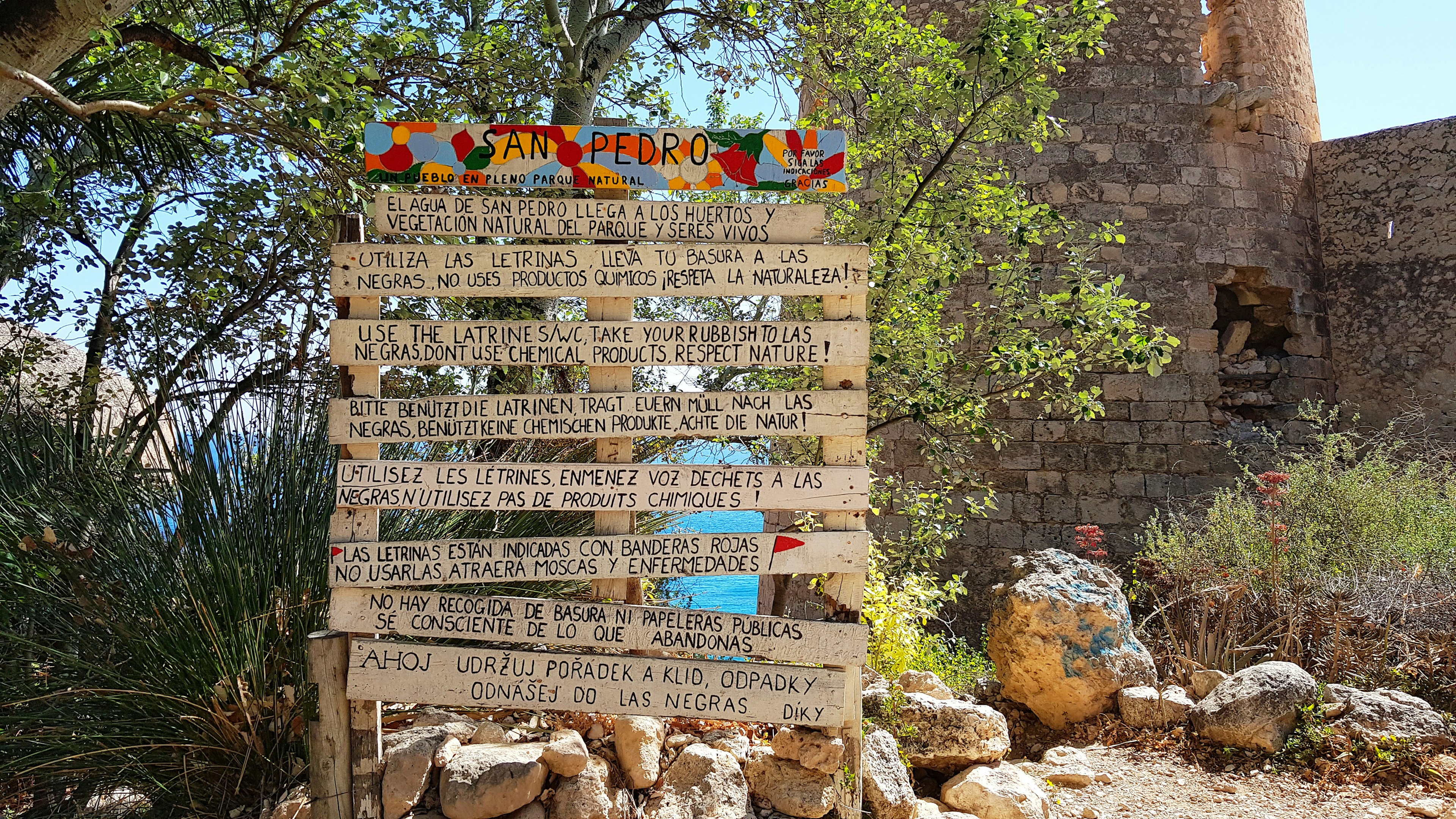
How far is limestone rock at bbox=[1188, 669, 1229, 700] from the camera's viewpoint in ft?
15.7

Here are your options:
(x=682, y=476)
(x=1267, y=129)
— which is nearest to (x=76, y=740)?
(x=682, y=476)

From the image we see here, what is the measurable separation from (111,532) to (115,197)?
150 inches

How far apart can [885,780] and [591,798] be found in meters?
1.10

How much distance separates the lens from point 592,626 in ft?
9.25

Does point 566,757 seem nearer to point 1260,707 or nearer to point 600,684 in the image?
point 600,684

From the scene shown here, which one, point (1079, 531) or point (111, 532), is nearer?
point (111, 532)

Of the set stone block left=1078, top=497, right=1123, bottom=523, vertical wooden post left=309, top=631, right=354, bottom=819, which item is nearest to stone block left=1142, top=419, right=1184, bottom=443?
stone block left=1078, top=497, right=1123, bottom=523

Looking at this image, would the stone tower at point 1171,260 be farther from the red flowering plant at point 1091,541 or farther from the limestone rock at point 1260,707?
the limestone rock at point 1260,707

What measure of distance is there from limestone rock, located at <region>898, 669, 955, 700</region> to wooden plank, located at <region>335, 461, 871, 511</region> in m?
1.76

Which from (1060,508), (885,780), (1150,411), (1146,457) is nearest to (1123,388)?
(1150,411)

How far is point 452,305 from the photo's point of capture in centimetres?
455

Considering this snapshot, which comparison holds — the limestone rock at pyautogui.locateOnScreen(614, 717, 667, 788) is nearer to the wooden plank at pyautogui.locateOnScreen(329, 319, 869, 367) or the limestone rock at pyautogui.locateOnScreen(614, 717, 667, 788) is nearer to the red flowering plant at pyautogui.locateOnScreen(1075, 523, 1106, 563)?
the wooden plank at pyautogui.locateOnScreen(329, 319, 869, 367)

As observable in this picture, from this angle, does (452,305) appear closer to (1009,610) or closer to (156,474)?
(156,474)

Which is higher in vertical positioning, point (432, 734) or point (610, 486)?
point (610, 486)
